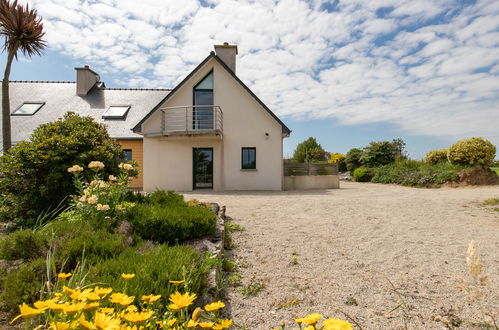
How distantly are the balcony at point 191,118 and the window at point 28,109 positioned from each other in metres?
8.60

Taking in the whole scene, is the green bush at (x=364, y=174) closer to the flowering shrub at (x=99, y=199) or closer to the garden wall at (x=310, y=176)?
the garden wall at (x=310, y=176)

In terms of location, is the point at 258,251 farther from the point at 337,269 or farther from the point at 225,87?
the point at 225,87

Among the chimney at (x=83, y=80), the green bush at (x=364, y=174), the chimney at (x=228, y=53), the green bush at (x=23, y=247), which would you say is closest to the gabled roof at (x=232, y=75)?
the chimney at (x=228, y=53)

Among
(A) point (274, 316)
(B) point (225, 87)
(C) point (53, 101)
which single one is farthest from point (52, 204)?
(C) point (53, 101)

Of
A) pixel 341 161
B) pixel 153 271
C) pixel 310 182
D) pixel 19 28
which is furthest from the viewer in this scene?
pixel 341 161

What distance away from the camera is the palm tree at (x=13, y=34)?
10039mm

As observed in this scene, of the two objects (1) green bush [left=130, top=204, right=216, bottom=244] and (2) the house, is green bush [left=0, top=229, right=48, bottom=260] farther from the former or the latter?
(2) the house

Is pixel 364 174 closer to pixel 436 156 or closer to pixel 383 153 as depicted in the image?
pixel 383 153

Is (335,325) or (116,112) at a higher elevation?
(116,112)

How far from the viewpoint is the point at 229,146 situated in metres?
12.9

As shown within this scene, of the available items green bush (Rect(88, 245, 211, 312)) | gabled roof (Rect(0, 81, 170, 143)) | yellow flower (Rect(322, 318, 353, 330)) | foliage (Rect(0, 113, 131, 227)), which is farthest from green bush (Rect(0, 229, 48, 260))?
gabled roof (Rect(0, 81, 170, 143))

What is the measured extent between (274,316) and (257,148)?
10815 millimetres

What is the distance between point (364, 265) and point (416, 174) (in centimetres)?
1389

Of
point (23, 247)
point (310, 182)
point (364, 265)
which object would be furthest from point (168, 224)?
point (310, 182)
